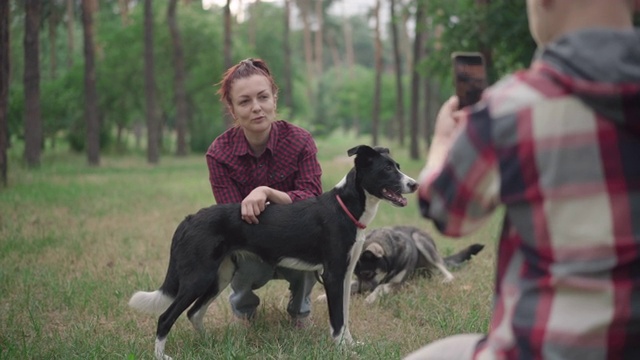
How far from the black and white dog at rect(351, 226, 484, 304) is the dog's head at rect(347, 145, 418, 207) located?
1722mm

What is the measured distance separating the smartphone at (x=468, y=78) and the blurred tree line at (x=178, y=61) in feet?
42.5

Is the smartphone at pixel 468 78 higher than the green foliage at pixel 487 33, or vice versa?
the green foliage at pixel 487 33

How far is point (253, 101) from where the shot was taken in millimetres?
4754

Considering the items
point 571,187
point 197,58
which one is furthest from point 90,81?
point 571,187

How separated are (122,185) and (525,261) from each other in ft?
54.9

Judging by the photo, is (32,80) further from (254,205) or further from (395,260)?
(254,205)

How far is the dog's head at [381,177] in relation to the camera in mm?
4660

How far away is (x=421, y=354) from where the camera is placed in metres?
2.00

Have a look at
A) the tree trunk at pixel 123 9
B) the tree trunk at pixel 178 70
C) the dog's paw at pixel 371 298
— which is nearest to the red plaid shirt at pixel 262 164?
the dog's paw at pixel 371 298

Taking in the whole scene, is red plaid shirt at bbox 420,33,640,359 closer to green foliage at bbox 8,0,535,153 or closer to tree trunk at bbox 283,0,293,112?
green foliage at bbox 8,0,535,153

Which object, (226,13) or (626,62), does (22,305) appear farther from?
(226,13)

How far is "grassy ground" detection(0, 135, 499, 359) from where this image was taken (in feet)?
15.0

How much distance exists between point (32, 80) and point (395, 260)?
1782cm

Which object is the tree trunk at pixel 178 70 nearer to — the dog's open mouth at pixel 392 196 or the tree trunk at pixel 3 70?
the tree trunk at pixel 3 70
